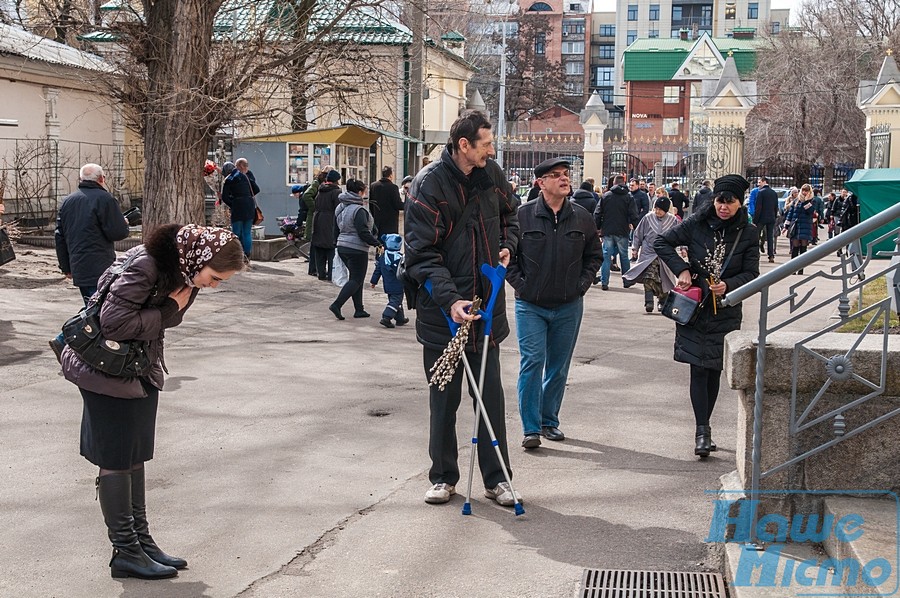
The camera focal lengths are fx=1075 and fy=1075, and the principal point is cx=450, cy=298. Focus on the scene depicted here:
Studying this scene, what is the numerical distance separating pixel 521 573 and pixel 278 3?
14.4 meters

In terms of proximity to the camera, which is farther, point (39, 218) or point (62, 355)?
point (39, 218)

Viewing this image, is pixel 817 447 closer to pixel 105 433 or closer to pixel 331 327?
pixel 105 433

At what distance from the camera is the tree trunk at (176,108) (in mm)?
15672

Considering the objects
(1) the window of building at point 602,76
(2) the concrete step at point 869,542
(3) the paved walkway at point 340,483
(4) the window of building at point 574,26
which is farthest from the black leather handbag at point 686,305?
(1) the window of building at point 602,76

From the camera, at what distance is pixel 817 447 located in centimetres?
466

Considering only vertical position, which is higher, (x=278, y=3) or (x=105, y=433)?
(x=278, y=3)

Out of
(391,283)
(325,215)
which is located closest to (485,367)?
→ (391,283)

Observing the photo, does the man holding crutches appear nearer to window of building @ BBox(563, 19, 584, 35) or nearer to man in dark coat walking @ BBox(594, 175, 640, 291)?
man in dark coat walking @ BBox(594, 175, 640, 291)

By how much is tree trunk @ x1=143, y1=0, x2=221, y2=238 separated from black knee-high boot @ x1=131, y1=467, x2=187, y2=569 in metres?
10.9

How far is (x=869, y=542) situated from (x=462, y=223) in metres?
2.59

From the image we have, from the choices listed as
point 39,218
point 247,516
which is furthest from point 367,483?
point 39,218

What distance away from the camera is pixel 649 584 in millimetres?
4723

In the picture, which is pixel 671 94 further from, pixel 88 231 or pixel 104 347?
pixel 104 347

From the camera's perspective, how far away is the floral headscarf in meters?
4.48
